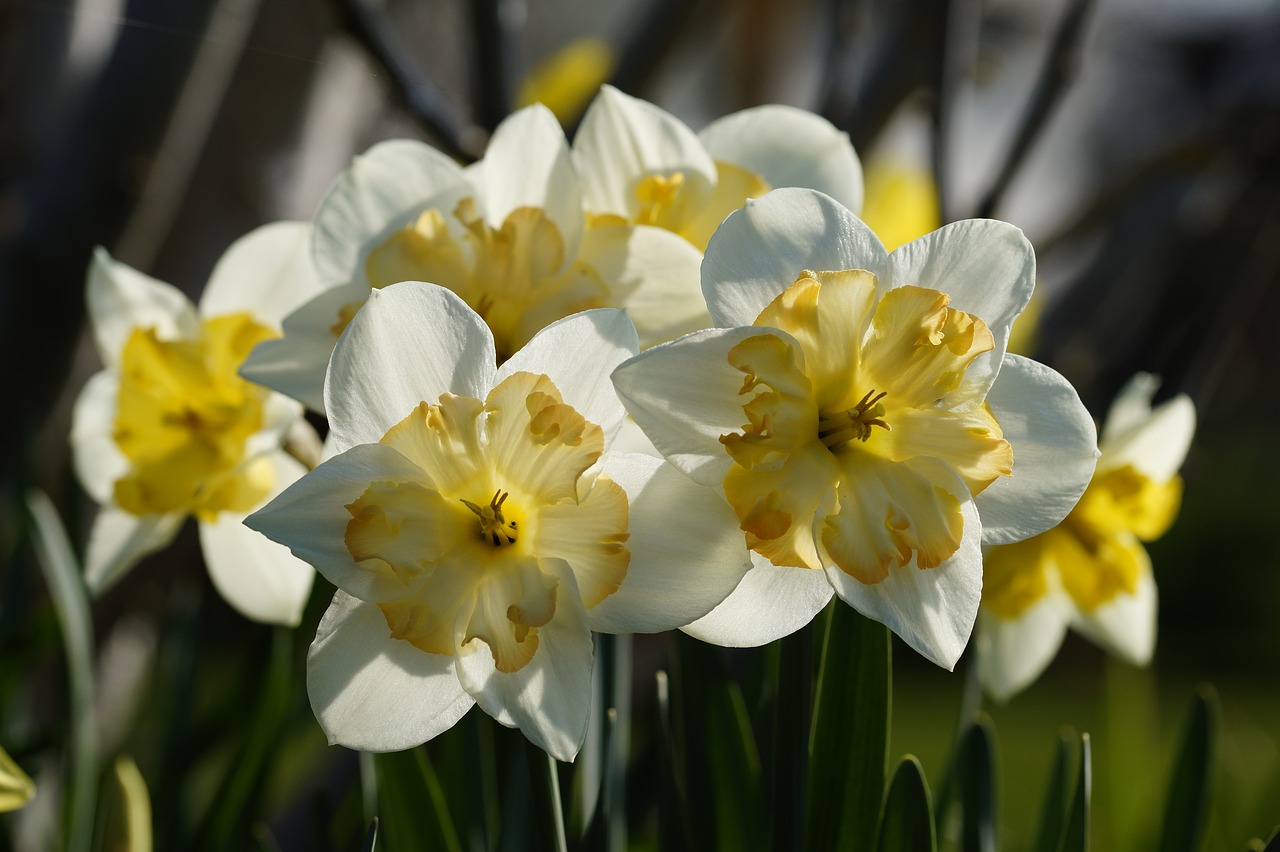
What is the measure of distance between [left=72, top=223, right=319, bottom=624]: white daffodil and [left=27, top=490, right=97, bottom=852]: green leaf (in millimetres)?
95

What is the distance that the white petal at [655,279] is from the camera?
1.90 ft

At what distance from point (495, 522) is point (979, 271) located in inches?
10.7

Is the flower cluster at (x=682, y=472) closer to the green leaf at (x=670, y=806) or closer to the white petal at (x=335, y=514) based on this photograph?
the white petal at (x=335, y=514)

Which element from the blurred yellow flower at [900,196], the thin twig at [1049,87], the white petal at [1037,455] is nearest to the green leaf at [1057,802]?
the white petal at [1037,455]

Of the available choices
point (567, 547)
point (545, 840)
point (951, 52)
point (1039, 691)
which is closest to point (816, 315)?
point (567, 547)

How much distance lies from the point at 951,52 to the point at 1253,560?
547cm

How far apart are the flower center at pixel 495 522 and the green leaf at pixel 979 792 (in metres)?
0.40

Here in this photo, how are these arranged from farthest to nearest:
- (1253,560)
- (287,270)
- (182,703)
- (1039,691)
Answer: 1. (1253,560)
2. (1039,691)
3. (182,703)
4. (287,270)

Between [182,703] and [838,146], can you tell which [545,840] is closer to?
[838,146]

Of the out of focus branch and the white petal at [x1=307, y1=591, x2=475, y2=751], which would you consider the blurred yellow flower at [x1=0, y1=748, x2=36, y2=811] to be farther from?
the out of focus branch

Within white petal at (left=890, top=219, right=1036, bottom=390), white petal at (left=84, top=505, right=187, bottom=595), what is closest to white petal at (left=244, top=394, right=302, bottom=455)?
white petal at (left=84, top=505, right=187, bottom=595)

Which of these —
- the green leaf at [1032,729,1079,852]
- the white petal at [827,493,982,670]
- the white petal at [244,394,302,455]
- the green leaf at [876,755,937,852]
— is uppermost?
the white petal at [827,493,982,670]

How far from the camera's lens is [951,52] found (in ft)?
4.03

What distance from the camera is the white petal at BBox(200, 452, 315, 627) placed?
29.2 inches
